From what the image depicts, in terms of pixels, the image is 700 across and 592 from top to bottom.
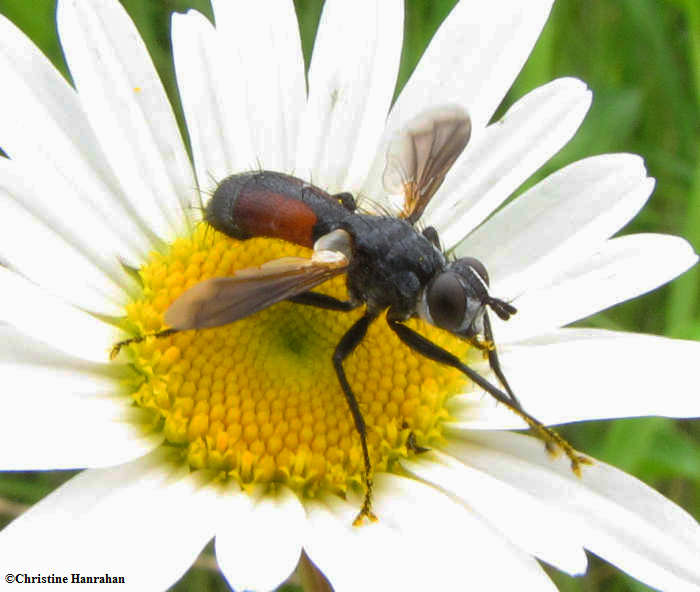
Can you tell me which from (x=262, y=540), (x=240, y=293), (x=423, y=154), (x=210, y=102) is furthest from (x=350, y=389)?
(x=210, y=102)

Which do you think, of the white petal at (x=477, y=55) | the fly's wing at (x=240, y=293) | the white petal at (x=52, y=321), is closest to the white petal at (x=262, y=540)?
the fly's wing at (x=240, y=293)

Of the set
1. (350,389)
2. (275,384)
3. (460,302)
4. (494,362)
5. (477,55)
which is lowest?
(275,384)

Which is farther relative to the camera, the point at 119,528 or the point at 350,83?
the point at 350,83

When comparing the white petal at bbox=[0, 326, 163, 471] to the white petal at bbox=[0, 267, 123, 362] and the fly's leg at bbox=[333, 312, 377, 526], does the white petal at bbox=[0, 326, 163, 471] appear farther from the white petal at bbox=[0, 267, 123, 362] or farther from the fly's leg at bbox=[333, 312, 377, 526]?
the fly's leg at bbox=[333, 312, 377, 526]

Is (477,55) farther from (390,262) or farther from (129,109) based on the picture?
(129,109)

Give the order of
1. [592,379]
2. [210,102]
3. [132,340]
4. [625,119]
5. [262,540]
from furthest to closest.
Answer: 1. [625,119]
2. [210,102]
3. [132,340]
4. [592,379]
5. [262,540]

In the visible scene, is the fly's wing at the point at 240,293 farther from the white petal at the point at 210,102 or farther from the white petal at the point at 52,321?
the white petal at the point at 210,102

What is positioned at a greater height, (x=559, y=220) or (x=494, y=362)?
(x=559, y=220)

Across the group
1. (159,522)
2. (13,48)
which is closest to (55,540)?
(159,522)

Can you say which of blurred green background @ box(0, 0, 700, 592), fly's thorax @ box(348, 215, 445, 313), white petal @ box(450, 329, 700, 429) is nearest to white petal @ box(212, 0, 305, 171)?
fly's thorax @ box(348, 215, 445, 313)
